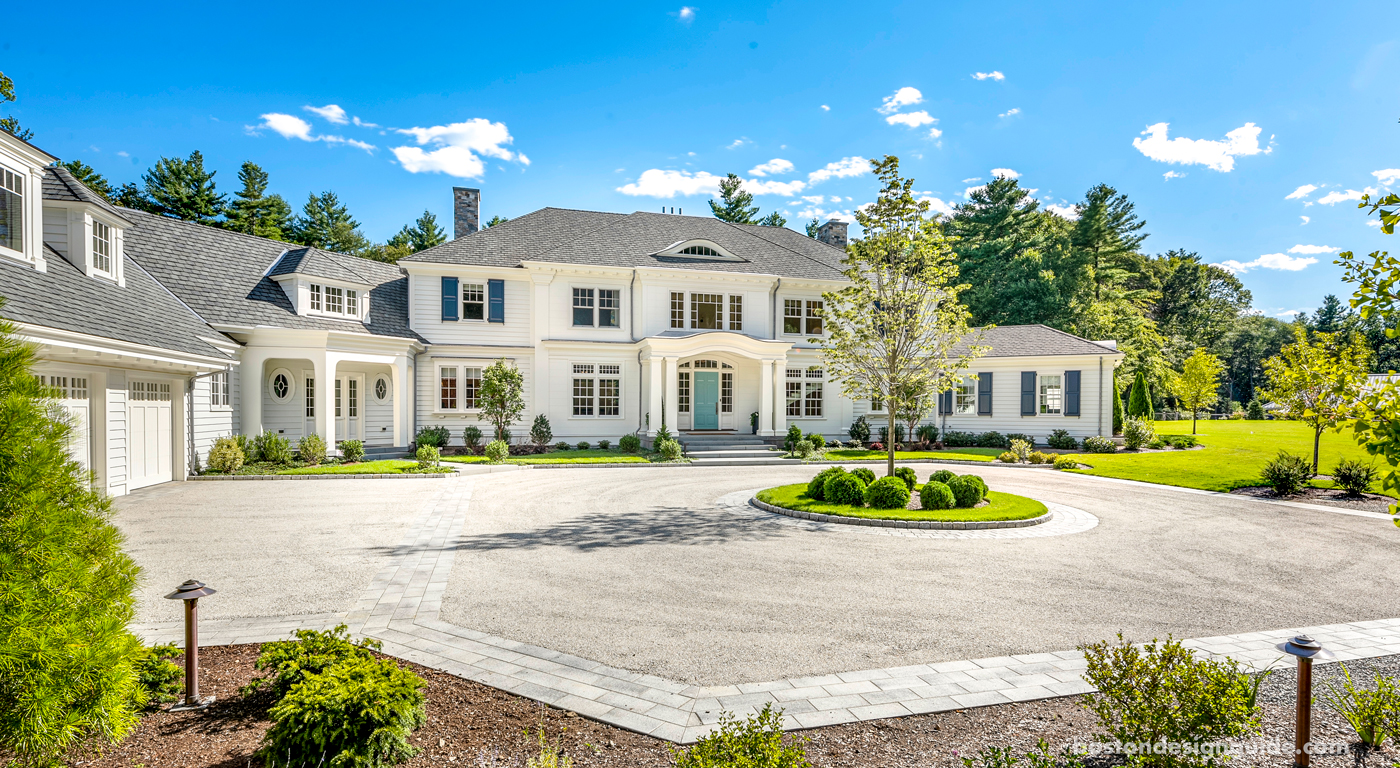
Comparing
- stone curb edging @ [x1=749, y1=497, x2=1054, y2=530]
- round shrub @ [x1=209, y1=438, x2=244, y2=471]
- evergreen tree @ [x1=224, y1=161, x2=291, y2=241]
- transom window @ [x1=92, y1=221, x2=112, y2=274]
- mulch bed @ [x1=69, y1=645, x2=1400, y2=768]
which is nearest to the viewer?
mulch bed @ [x1=69, y1=645, x2=1400, y2=768]

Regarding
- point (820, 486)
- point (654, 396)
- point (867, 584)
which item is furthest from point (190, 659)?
point (654, 396)

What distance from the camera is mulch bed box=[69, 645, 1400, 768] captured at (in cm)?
371

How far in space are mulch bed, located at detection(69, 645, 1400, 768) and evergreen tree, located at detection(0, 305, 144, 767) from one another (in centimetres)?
48

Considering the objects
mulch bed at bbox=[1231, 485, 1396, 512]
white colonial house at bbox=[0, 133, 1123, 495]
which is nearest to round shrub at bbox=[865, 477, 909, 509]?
white colonial house at bbox=[0, 133, 1123, 495]

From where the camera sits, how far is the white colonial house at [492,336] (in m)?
15.2

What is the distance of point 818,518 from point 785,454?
35.2ft

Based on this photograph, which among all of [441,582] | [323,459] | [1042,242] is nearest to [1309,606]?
[441,582]

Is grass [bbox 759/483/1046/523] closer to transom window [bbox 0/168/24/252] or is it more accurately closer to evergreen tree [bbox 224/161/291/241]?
transom window [bbox 0/168/24/252]

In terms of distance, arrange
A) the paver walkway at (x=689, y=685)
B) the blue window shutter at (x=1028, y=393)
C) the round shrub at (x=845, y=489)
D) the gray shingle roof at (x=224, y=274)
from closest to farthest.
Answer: the paver walkway at (x=689, y=685) < the round shrub at (x=845, y=489) < the gray shingle roof at (x=224, y=274) < the blue window shutter at (x=1028, y=393)

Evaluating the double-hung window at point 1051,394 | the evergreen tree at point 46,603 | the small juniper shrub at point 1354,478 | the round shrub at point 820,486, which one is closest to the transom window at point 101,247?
the evergreen tree at point 46,603

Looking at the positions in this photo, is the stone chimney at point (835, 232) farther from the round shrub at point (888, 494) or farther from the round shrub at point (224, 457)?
the round shrub at point (224, 457)

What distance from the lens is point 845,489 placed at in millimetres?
12664

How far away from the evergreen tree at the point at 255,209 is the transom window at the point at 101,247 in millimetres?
26887

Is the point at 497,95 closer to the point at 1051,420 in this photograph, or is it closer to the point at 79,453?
the point at 79,453
